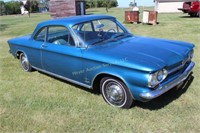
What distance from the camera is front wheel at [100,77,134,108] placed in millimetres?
3956

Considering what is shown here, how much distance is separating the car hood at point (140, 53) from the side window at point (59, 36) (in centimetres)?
59

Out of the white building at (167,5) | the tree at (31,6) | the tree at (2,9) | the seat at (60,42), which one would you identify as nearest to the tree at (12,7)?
the tree at (2,9)

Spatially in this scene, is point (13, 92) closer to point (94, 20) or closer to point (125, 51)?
point (94, 20)

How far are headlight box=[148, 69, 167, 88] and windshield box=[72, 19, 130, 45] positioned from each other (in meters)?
1.45

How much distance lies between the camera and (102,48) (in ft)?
14.3

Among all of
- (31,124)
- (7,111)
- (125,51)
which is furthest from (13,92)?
(125,51)

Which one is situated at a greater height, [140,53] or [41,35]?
[41,35]

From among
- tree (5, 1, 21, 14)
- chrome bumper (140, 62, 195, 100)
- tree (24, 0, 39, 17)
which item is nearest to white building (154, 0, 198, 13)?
chrome bumper (140, 62, 195, 100)

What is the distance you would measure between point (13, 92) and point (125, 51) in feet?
8.95

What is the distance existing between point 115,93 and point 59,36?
1.93 metres

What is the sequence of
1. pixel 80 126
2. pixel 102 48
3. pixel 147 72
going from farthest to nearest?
pixel 102 48 < pixel 80 126 < pixel 147 72

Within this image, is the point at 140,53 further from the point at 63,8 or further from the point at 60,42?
the point at 63,8

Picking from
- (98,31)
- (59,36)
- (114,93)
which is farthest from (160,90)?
(59,36)

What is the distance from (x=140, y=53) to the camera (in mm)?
3959
